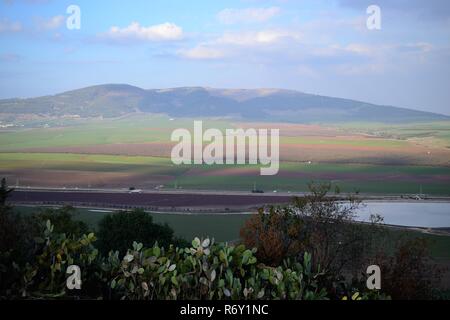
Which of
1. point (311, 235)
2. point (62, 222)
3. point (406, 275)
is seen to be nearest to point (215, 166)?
point (62, 222)

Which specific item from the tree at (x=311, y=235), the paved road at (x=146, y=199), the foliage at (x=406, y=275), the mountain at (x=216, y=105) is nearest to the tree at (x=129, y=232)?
the tree at (x=311, y=235)

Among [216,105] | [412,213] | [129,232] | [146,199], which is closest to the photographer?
[129,232]

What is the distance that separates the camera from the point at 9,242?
8.69 m

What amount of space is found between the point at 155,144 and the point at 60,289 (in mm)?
42462

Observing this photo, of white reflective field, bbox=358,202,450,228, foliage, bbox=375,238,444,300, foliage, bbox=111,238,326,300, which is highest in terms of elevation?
foliage, bbox=111,238,326,300

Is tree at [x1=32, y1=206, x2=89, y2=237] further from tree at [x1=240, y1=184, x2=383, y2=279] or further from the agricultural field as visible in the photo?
the agricultural field

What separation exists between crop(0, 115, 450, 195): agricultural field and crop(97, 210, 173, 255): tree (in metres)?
14.2

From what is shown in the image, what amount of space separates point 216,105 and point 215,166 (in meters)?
40.5

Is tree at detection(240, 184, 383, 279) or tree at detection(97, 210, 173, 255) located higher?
tree at detection(240, 184, 383, 279)

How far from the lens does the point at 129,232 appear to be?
1731 centimetres

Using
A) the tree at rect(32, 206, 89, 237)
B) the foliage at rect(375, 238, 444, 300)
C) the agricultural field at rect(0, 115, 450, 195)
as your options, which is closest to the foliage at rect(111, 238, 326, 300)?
the foliage at rect(375, 238, 444, 300)

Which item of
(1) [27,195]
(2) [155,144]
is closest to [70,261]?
(1) [27,195]

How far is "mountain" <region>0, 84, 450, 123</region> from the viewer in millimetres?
69125

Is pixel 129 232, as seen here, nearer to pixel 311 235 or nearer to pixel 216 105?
pixel 311 235
